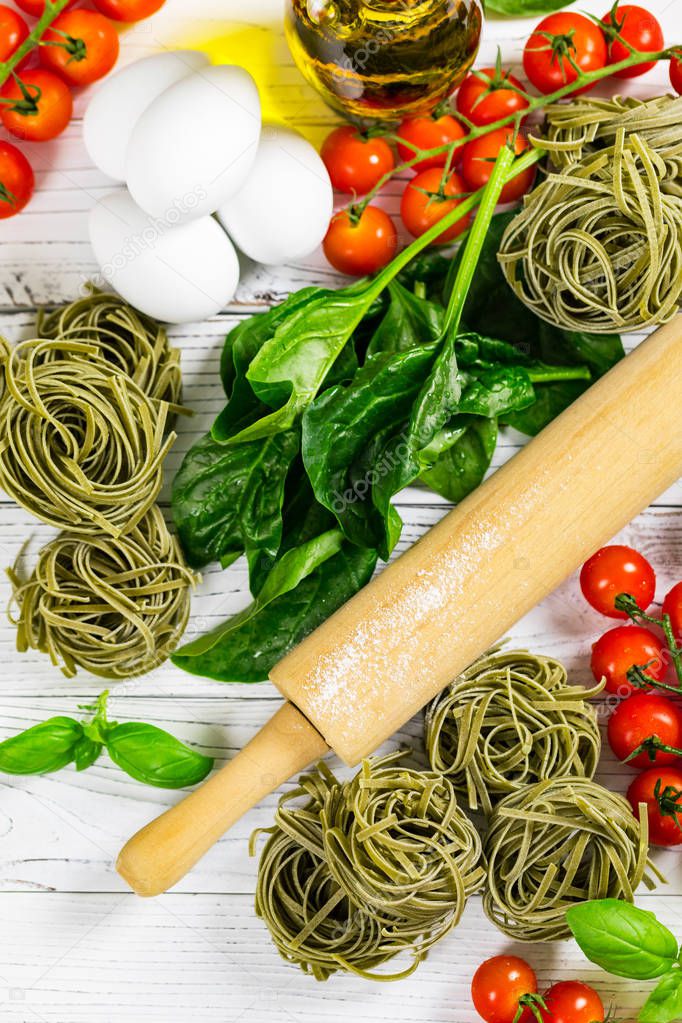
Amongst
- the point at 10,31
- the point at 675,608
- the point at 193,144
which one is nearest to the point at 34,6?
the point at 10,31

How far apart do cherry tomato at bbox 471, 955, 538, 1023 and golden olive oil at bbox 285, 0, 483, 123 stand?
1106mm

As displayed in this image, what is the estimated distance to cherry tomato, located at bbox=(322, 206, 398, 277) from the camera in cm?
131

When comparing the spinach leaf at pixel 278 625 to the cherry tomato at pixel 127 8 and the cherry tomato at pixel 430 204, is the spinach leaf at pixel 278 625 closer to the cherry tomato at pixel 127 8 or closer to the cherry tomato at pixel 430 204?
the cherry tomato at pixel 430 204

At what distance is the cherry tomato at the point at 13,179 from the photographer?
4.31 feet

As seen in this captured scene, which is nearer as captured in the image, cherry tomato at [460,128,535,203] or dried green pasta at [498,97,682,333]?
dried green pasta at [498,97,682,333]

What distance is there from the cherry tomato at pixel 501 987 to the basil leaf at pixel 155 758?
0.45m

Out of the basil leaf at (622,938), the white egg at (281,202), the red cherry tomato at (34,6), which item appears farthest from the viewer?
the red cherry tomato at (34,6)

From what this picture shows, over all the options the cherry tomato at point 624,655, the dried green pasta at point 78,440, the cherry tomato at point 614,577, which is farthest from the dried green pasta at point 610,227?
the dried green pasta at point 78,440

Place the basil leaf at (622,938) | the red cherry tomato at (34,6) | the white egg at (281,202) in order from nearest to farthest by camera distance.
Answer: the basil leaf at (622,938)
the white egg at (281,202)
the red cherry tomato at (34,6)

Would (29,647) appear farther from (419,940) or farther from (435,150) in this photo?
(435,150)

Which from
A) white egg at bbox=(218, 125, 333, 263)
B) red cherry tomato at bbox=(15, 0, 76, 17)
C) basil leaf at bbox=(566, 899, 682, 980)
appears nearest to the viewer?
basil leaf at bbox=(566, 899, 682, 980)

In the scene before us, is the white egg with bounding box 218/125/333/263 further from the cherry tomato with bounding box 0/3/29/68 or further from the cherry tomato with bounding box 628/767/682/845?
the cherry tomato with bounding box 628/767/682/845

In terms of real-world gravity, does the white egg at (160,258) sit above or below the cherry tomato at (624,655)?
above

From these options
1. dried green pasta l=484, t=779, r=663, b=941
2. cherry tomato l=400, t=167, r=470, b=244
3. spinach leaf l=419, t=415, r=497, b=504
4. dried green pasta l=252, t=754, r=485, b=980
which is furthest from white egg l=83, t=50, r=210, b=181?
dried green pasta l=484, t=779, r=663, b=941
